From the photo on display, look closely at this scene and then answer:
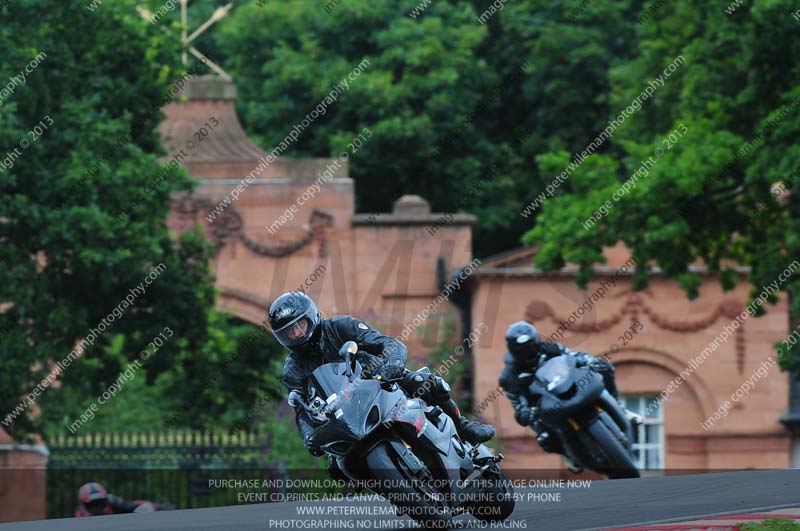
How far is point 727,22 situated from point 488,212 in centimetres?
1639

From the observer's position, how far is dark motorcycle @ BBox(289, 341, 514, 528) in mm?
11180

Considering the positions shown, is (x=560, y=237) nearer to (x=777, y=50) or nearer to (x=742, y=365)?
(x=777, y=50)

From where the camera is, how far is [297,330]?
1153 centimetres

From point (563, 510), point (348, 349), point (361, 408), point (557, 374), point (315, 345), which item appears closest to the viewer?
point (361, 408)

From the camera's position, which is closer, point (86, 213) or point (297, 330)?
point (297, 330)

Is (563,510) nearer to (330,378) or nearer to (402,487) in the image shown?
(402,487)

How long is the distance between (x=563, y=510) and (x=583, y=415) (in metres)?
4.51

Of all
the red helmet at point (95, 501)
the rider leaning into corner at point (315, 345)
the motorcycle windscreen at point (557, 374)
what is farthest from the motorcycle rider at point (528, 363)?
the rider leaning into corner at point (315, 345)

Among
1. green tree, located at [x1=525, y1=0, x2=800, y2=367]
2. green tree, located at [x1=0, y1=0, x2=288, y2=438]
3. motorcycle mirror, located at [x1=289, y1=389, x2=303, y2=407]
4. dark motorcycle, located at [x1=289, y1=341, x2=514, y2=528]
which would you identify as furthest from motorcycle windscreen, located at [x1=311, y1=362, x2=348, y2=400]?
green tree, located at [x1=525, y1=0, x2=800, y2=367]

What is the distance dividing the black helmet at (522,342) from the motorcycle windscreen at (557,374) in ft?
0.81

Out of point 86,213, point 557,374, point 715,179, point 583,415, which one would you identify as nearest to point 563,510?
point 557,374

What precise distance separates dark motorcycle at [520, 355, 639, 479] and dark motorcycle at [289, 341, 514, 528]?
578 cm

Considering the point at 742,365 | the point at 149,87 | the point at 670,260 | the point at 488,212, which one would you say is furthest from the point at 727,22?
the point at 488,212

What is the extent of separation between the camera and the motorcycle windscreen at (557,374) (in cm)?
1752
